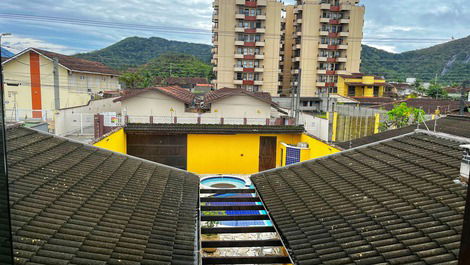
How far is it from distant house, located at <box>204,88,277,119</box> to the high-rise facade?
66.3 feet

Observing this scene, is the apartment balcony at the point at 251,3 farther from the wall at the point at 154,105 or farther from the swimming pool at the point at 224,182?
the swimming pool at the point at 224,182

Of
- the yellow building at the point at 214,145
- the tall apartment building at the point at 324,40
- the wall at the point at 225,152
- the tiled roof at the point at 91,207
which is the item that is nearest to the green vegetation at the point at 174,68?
the tall apartment building at the point at 324,40

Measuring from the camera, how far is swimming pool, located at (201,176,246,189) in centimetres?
1487

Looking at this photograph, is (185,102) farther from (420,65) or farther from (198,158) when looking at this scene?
(420,65)

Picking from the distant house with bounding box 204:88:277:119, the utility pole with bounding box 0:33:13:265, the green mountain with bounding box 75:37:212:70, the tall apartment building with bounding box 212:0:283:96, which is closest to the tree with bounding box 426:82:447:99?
the tall apartment building with bounding box 212:0:283:96

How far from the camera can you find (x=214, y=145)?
1641cm

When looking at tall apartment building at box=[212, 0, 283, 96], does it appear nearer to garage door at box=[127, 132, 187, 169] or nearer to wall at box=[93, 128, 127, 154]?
garage door at box=[127, 132, 187, 169]

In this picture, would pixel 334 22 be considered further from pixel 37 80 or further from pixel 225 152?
pixel 225 152

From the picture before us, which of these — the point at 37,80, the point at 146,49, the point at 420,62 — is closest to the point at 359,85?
the point at 420,62

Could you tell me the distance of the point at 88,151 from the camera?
25.3ft

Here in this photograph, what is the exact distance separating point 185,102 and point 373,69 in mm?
53912

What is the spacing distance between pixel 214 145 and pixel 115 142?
4708 millimetres

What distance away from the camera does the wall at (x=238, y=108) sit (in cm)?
2350

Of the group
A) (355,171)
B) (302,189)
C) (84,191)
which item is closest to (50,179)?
(84,191)
